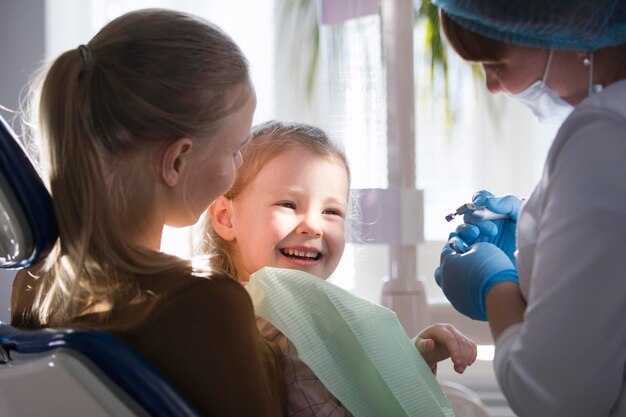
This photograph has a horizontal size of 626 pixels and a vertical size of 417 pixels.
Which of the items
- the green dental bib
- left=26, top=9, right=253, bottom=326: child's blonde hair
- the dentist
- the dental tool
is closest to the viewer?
the dentist

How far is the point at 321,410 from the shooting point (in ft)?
4.42

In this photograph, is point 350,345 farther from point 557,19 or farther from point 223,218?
point 557,19

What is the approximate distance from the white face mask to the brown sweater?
0.42m

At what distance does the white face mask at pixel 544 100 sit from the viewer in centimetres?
102

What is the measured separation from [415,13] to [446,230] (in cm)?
76

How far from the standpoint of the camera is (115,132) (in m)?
1.13

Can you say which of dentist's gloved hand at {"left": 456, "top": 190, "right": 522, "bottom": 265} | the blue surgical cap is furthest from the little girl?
the blue surgical cap

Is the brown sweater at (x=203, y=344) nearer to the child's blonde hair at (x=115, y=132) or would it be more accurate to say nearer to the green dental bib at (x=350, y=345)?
the child's blonde hair at (x=115, y=132)

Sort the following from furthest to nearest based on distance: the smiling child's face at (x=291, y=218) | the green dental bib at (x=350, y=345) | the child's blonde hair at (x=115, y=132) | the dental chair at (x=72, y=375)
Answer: the smiling child's face at (x=291, y=218) → the green dental bib at (x=350, y=345) → the child's blonde hair at (x=115, y=132) → the dental chair at (x=72, y=375)

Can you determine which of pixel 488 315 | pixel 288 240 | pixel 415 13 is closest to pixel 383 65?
pixel 415 13

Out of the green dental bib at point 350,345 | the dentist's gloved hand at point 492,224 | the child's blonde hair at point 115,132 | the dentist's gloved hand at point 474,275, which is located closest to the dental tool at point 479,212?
the dentist's gloved hand at point 492,224

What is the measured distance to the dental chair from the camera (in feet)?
3.14

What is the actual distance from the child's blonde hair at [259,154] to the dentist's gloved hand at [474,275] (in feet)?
1.93

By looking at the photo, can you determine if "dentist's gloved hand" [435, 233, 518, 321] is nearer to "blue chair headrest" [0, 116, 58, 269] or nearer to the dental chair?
the dental chair
